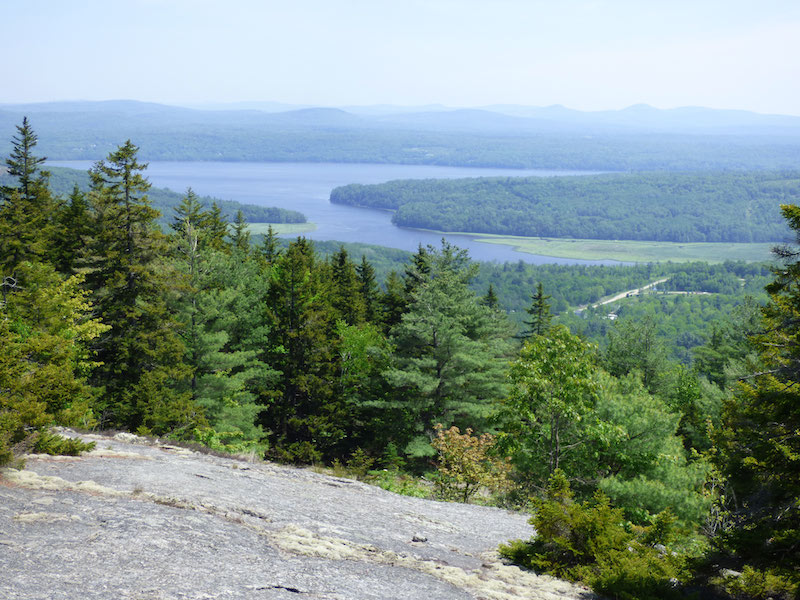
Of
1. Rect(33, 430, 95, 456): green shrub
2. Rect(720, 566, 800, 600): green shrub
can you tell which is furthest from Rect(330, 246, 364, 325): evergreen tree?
Rect(720, 566, 800, 600): green shrub

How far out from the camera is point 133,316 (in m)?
22.1

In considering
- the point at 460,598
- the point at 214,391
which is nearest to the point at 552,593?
the point at 460,598

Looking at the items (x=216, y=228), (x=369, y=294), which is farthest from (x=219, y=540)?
(x=216, y=228)

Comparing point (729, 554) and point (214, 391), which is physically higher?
point (729, 554)

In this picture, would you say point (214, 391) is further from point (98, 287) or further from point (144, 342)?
point (98, 287)

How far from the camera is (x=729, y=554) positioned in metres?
A: 9.68

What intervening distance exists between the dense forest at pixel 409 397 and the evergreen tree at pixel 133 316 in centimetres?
8

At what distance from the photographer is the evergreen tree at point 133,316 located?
21.2 meters

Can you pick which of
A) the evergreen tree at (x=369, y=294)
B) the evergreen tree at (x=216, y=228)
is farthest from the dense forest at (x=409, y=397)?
the evergreen tree at (x=216, y=228)

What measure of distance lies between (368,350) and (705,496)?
1533 centimetres

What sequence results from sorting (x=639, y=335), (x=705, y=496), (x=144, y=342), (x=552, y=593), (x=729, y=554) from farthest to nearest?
1. (x=639, y=335)
2. (x=144, y=342)
3. (x=705, y=496)
4. (x=729, y=554)
5. (x=552, y=593)

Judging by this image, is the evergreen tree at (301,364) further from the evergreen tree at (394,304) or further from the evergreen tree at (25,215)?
the evergreen tree at (394,304)

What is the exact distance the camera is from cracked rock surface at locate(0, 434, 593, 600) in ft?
23.6

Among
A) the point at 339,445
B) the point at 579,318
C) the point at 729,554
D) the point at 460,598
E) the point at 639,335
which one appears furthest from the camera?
the point at 579,318
